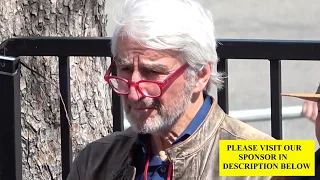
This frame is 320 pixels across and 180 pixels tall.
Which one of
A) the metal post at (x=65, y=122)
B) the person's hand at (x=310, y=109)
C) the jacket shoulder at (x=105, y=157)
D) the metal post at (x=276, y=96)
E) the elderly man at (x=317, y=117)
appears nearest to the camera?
the elderly man at (x=317, y=117)

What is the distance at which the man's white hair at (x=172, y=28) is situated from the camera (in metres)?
2.20

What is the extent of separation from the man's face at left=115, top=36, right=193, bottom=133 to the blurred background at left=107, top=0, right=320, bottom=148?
17.3ft

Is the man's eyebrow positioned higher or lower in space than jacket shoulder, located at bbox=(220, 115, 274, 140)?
higher

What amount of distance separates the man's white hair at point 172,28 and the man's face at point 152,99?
0.13 feet

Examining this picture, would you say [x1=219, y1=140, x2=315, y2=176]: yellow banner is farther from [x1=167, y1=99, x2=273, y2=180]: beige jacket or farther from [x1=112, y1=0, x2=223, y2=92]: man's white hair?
[x1=112, y1=0, x2=223, y2=92]: man's white hair

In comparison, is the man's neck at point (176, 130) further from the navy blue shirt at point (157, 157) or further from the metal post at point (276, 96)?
the metal post at point (276, 96)

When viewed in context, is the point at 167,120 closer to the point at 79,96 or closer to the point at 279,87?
the point at 279,87

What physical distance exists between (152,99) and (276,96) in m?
0.50

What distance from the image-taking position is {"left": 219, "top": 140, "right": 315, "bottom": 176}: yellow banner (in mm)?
2037

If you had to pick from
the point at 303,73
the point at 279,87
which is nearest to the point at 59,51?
the point at 279,87

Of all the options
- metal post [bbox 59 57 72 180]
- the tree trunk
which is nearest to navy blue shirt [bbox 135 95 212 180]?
metal post [bbox 59 57 72 180]

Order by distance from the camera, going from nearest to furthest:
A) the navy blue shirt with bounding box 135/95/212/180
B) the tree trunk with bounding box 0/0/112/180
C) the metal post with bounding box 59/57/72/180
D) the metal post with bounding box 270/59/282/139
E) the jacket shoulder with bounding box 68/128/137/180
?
the navy blue shirt with bounding box 135/95/212/180
the jacket shoulder with bounding box 68/128/137/180
the metal post with bounding box 270/59/282/139
the metal post with bounding box 59/57/72/180
the tree trunk with bounding box 0/0/112/180

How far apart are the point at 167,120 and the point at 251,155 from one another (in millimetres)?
293

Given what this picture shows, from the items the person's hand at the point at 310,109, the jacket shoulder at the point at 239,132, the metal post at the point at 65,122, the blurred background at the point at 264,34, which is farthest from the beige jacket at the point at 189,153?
the blurred background at the point at 264,34
